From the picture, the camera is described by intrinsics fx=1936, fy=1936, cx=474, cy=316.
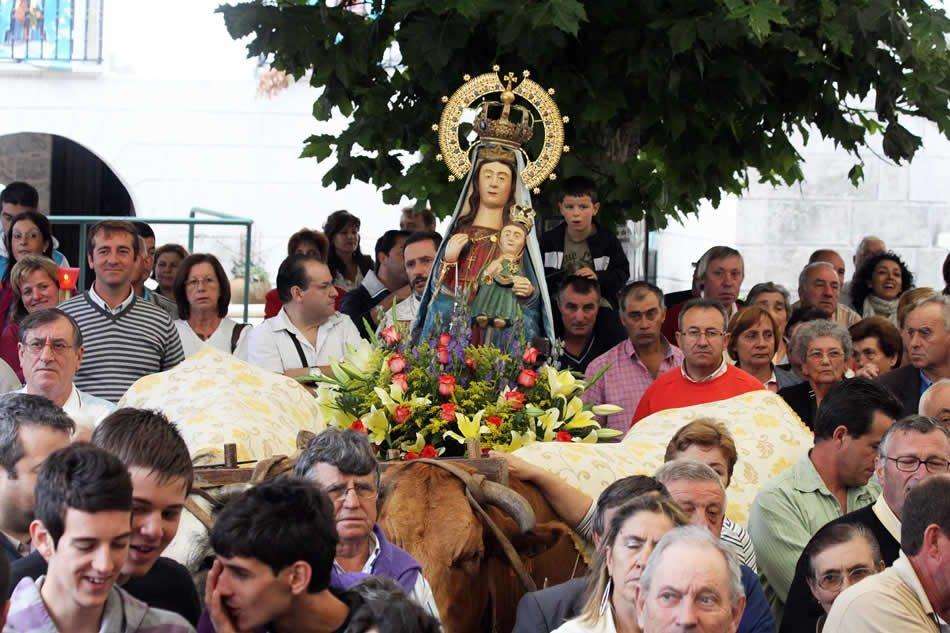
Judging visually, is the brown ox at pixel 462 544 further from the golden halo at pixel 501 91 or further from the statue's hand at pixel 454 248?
the golden halo at pixel 501 91

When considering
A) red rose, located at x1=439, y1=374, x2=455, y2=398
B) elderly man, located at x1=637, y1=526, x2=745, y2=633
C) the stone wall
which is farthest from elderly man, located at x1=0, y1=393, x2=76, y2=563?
the stone wall

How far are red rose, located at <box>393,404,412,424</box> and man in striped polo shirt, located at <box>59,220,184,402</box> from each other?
5.62ft

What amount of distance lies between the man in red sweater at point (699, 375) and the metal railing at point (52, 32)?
1340cm

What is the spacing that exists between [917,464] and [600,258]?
4.32m

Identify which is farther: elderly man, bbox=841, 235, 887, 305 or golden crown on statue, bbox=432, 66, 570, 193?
elderly man, bbox=841, 235, 887, 305

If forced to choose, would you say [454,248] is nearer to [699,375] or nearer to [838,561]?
[699,375]

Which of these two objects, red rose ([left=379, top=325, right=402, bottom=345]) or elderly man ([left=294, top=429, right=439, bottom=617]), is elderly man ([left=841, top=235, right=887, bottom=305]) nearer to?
red rose ([left=379, top=325, right=402, bottom=345])

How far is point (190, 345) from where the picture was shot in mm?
10039

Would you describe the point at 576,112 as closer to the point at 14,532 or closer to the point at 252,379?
the point at 252,379

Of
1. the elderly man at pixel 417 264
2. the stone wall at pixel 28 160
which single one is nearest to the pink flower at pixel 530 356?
Result: the elderly man at pixel 417 264

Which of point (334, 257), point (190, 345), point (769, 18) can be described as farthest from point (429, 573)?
point (334, 257)

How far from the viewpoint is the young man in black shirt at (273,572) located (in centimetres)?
449

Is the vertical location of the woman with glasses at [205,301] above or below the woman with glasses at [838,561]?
above

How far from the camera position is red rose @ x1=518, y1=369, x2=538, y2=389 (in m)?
8.24
